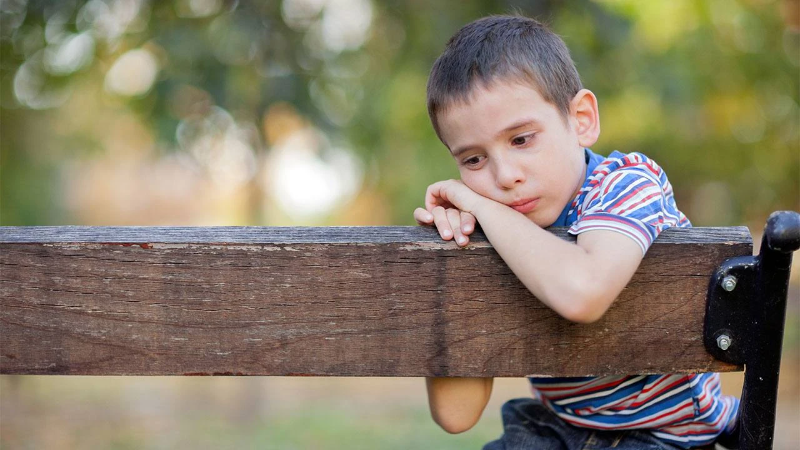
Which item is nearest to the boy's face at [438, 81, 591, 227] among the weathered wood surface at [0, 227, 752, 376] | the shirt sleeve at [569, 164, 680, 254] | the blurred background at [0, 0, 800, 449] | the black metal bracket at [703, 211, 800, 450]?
the shirt sleeve at [569, 164, 680, 254]

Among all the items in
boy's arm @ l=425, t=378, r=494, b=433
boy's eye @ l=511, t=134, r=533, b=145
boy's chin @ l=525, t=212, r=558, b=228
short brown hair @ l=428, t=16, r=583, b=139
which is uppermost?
short brown hair @ l=428, t=16, r=583, b=139

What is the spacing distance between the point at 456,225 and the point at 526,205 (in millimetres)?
345

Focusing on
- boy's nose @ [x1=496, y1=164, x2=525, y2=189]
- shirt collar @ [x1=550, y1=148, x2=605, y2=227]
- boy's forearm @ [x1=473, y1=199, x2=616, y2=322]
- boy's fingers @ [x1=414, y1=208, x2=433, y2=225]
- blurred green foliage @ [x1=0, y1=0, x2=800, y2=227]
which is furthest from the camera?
blurred green foliage @ [x1=0, y1=0, x2=800, y2=227]

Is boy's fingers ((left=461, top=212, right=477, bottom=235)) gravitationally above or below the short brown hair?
below

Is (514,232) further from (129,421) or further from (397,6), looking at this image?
(129,421)

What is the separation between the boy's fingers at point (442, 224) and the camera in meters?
1.31

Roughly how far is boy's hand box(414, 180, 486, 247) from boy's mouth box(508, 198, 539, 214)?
114mm

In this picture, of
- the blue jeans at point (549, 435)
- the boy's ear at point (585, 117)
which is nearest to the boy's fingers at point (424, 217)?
the boy's ear at point (585, 117)

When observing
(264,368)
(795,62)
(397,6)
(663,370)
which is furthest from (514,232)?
(795,62)

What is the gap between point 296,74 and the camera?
17.7 feet

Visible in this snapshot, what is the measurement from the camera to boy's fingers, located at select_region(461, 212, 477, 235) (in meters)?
1.33

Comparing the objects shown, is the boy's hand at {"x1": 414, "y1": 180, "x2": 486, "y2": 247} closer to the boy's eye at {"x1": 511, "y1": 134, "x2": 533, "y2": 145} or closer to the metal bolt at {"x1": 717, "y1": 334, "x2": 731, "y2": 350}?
the boy's eye at {"x1": 511, "y1": 134, "x2": 533, "y2": 145}

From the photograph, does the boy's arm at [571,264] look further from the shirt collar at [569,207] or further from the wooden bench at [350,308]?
the shirt collar at [569,207]

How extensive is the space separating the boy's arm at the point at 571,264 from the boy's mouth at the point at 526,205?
31cm
